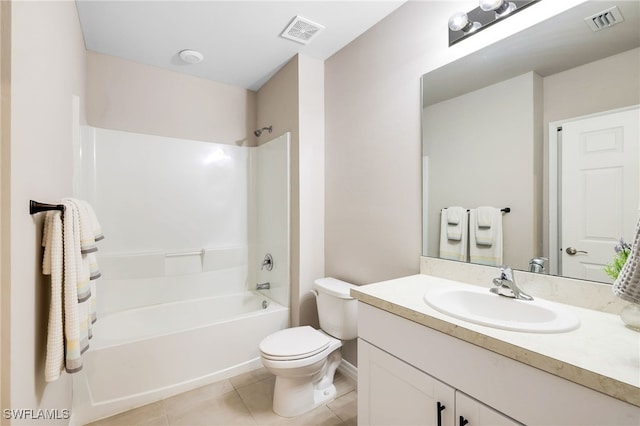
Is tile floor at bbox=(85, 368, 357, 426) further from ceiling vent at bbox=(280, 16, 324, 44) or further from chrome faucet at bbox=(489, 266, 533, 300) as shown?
ceiling vent at bbox=(280, 16, 324, 44)

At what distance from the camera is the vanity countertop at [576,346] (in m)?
0.63

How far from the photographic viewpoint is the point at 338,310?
194 cm

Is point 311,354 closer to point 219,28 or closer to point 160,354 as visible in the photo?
point 160,354

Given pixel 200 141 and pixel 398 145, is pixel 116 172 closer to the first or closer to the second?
pixel 200 141

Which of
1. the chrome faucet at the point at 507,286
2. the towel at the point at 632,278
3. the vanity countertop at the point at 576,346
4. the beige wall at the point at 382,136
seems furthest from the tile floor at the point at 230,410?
the towel at the point at 632,278

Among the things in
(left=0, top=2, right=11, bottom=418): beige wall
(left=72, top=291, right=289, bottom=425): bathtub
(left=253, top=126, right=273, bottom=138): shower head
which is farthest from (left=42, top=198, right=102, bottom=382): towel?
(left=253, top=126, right=273, bottom=138): shower head

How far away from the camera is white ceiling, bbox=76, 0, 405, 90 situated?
5.73ft

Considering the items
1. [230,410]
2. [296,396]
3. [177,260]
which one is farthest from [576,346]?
[177,260]

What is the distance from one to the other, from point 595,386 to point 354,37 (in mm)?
2250

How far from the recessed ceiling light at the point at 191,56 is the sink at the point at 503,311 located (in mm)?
2450

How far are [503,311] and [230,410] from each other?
1703mm

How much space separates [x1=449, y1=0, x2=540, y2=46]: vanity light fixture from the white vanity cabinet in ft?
4.57

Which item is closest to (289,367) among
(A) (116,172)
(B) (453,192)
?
(B) (453,192)

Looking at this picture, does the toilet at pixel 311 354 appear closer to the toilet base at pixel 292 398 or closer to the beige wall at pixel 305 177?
the toilet base at pixel 292 398
